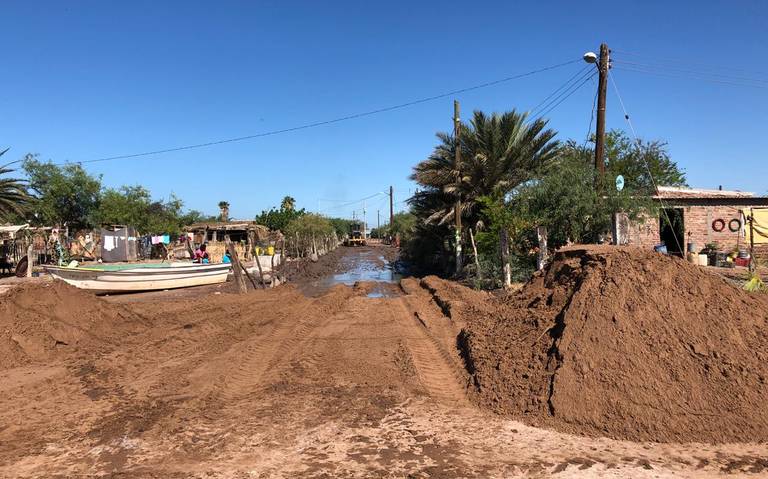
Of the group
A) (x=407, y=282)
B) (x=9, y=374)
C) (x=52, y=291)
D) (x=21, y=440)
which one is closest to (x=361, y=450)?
(x=21, y=440)

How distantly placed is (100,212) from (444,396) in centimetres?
3735

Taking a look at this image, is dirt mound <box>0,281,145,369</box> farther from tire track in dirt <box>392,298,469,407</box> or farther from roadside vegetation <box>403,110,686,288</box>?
roadside vegetation <box>403,110,686,288</box>

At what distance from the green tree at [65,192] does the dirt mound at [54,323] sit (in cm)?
2982

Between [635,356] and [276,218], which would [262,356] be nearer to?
[635,356]

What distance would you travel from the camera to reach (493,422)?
5.11 metres

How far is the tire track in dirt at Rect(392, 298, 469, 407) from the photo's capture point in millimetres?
5998

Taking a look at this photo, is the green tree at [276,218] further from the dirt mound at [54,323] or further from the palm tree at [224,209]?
the dirt mound at [54,323]

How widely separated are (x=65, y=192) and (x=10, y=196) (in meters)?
10.5

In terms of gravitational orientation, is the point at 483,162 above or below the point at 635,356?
above

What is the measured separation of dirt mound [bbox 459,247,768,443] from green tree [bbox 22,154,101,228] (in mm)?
36944

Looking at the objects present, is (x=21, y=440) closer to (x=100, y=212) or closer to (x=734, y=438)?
(x=734, y=438)

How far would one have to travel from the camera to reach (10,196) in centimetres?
2538

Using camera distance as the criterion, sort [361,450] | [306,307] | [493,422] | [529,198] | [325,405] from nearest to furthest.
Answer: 1. [361,450]
2. [493,422]
3. [325,405]
4. [306,307]
5. [529,198]

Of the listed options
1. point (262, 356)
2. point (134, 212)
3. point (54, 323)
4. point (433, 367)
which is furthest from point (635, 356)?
point (134, 212)
